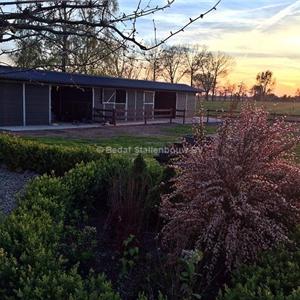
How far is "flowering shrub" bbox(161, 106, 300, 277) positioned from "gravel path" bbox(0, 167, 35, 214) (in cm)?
293

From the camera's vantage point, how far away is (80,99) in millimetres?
25453

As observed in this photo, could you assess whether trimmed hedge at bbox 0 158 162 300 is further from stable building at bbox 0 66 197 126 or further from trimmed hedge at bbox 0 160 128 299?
stable building at bbox 0 66 197 126

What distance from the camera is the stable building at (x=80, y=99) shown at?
20297 mm

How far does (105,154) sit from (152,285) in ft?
12.8

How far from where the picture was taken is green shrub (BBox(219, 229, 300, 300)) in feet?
8.18

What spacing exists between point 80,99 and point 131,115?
13.0ft

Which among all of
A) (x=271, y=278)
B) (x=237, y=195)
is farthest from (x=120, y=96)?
(x=271, y=278)

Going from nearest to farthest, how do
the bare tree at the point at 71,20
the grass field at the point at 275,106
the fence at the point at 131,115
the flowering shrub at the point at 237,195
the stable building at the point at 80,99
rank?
1. the bare tree at the point at 71,20
2. the flowering shrub at the point at 237,195
3. the grass field at the point at 275,106
4. the stable building at the point at 80,99
5. the fence at the point at 131,115

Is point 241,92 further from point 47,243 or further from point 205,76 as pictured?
point 205,76

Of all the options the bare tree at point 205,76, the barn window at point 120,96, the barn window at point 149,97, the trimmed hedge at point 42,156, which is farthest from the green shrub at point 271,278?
the bare tree at point 205,76

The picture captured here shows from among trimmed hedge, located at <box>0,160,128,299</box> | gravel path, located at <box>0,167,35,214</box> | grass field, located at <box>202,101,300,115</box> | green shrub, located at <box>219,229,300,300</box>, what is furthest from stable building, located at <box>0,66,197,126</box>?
green shrub, located at <box>219,229,300,300</box>

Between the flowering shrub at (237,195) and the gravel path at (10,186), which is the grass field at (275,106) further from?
the gravel path at (10,186)

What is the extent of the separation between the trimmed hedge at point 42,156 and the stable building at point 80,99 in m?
8.02

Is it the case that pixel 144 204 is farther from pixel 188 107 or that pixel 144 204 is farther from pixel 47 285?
pixel 188 107
